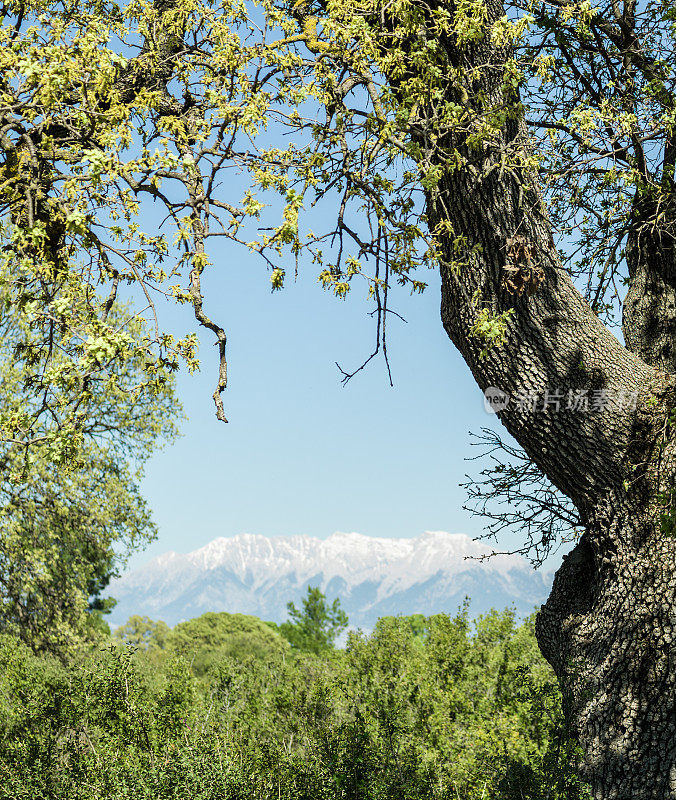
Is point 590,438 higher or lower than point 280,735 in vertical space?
higher

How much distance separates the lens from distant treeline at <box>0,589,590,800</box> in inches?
246

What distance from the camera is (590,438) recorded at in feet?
15.4

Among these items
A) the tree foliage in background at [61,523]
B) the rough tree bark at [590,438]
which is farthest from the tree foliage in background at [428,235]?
the tree foliage in background at [61,523]

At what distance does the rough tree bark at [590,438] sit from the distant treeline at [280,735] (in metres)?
0.60

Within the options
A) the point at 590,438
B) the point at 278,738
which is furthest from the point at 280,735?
the point at 590,438

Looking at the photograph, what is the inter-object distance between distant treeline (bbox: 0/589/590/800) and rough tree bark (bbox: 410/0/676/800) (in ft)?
1.95

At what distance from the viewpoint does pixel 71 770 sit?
7.69 m

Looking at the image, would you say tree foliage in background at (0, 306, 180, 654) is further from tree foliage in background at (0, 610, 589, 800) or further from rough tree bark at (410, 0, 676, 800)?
rough tree bark at (410, 0, 676, 800)

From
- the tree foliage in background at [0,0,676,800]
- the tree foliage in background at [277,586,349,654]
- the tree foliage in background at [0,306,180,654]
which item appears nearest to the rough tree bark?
the tree foliage in background at [0,0,676,800]

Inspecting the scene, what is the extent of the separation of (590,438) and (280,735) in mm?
6803

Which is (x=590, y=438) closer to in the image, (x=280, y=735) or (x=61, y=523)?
(x=280, y=735)

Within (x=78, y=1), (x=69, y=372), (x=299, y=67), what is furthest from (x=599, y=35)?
(x=69, y=372)

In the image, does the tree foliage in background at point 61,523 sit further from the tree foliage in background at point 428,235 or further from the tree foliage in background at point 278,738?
the tree foliage in background at point 428,235

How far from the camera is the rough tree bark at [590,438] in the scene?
433cm
